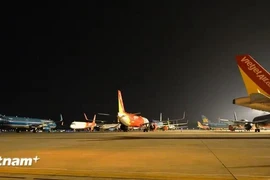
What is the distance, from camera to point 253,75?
97.0 ft

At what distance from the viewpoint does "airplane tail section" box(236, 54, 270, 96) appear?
29.2m

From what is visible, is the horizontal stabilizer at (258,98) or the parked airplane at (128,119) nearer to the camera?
the horizontal stabilizer at (258,98)

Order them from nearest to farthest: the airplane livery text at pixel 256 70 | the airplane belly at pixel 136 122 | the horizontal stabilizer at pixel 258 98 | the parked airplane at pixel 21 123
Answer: the horizontal stabilizer at pixel 258 98 → the airplane livery text at pixel 256 70 → the airplane belly at pixel 136 122 → the parked airplane at pixel 21 123

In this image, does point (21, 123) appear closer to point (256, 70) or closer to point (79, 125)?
point (79, 125)

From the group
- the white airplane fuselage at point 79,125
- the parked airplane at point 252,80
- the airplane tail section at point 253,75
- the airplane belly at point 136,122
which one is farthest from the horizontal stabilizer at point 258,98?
the white airplane fuselage at point 79,125

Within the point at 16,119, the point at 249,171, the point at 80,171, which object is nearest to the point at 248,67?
the point at 249,171

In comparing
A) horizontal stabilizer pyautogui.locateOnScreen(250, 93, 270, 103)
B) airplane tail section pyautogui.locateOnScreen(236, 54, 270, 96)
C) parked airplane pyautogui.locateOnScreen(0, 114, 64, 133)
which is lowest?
parked airplane pyautogui.locateOnScreen(0, 114, 64, 133)

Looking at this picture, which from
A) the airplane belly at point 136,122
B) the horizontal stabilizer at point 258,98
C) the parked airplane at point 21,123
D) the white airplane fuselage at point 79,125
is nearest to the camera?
the horizontal stabilizer at point 258,98

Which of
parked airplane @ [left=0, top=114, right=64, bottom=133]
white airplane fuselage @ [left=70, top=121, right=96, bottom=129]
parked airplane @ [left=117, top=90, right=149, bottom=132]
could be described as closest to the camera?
parked airplane @ [left=117, top=90, right=149, bottom=132]

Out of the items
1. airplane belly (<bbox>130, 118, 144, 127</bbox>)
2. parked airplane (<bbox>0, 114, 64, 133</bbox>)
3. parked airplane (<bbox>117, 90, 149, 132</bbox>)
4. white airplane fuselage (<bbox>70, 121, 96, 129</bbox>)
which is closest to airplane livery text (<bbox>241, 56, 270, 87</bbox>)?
parked airplane (<bbox>117, 90, 149, 132</bbox>)

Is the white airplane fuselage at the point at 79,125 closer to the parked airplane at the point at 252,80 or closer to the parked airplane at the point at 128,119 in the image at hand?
the parked airplane at the point at 128,119

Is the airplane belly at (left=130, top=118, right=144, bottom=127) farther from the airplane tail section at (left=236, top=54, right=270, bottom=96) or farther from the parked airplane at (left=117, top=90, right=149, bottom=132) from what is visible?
the airplane tail section at (left=236, top=54, right=270, bottom=96)

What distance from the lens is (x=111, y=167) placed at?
41.9 feet

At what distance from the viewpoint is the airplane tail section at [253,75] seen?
29.2 metres
